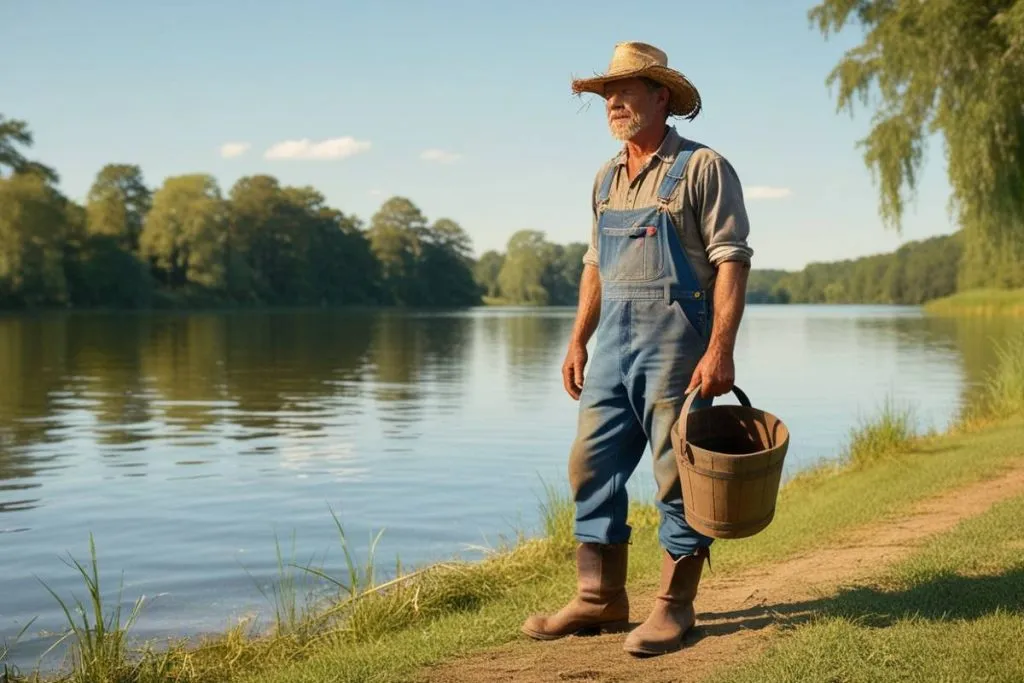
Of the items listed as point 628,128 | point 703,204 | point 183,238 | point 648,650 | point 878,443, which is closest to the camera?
point 648,650

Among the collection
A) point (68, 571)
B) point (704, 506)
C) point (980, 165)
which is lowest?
point (68, 571)

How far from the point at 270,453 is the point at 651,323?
10916mm

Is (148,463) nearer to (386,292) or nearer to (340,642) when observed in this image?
(340,642)

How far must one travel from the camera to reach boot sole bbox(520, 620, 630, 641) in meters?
4.84

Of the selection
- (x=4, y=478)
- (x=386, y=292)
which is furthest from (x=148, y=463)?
(x=386, y=292)

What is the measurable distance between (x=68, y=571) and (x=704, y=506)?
6227 millimetres

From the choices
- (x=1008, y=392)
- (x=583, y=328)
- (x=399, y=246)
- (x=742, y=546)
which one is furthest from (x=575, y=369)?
(x=399, y=246)

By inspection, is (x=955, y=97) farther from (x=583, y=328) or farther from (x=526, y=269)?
(x=526, y=269)

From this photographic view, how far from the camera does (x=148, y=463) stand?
1379cm

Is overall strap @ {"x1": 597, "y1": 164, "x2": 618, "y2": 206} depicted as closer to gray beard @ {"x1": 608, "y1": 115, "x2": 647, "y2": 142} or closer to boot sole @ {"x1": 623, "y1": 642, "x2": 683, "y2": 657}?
gray beard @ {"x1": 608, "y1": 115, "x2": 647, "y2": 142}

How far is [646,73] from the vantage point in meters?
4.59

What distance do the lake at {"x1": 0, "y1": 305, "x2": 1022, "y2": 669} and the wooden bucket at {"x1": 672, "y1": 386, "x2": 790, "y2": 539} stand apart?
382 cm

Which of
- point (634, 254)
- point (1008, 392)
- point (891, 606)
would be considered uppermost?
point (634, 254)

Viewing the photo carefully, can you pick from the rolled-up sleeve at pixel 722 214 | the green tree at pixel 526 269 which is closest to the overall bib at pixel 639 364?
the rolled-up sleeve at pixel 722 214
